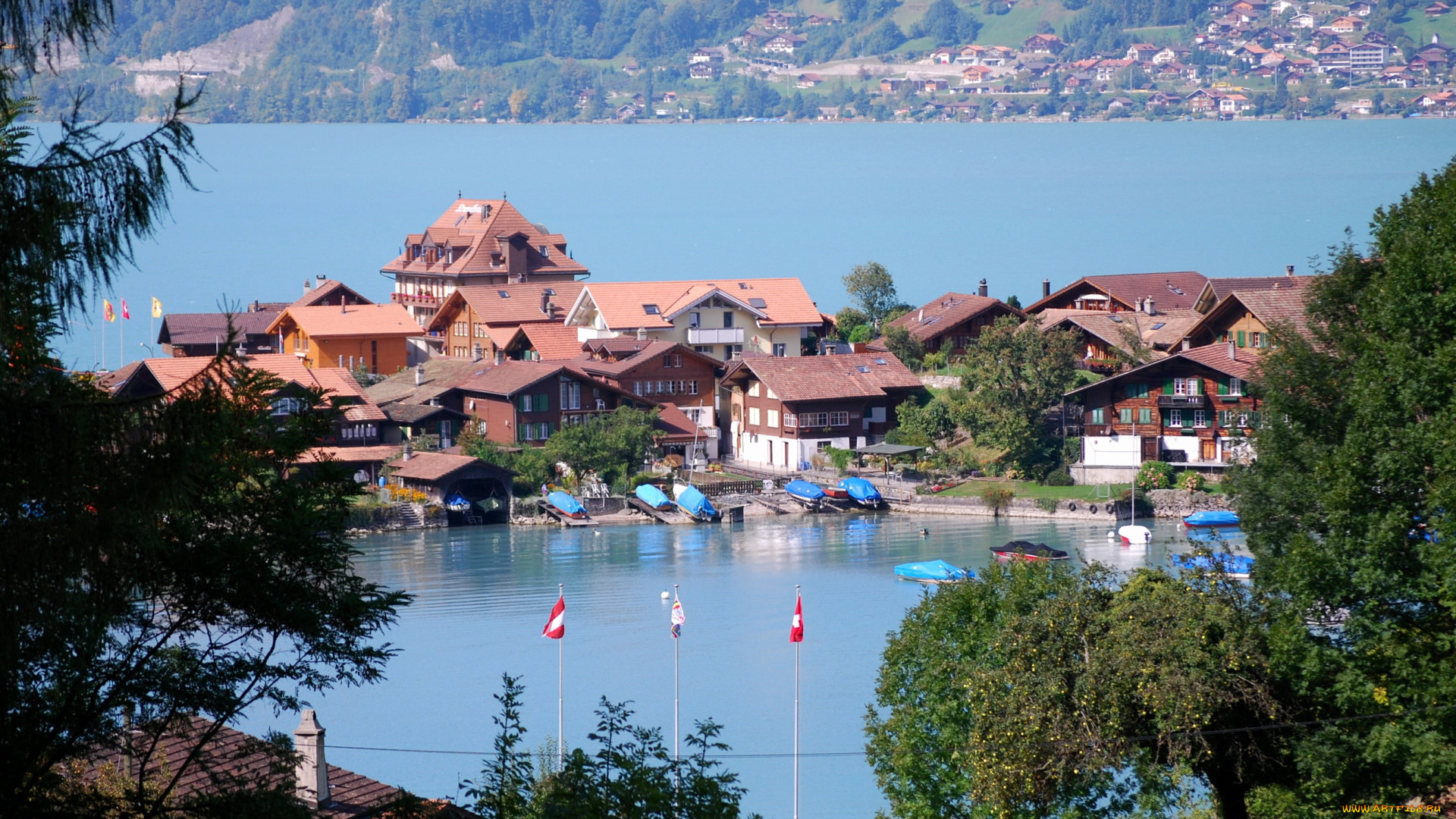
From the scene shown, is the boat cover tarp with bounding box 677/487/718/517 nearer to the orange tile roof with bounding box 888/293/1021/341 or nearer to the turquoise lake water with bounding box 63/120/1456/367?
the orange tile roof with bounding box 888/293/1021/341

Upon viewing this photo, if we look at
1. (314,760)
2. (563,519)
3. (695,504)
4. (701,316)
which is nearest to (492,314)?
(701,316)

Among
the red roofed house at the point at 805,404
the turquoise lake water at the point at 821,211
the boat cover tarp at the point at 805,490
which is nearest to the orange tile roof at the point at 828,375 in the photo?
the red roofed house at the point at 805,404

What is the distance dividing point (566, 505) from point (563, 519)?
11.4 inches

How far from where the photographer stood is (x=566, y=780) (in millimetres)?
7582

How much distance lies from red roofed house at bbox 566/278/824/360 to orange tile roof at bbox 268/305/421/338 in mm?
4467

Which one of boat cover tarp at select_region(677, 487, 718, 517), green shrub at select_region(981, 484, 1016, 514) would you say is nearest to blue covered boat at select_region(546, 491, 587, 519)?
boat cover tarp at select_region(677, 487, 718, 517)

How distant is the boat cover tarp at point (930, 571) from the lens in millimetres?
27734

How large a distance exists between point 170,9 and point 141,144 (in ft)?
420

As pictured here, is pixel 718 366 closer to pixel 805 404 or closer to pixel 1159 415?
pixel 805 404

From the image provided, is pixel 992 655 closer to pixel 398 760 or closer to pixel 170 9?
pixel 398 760

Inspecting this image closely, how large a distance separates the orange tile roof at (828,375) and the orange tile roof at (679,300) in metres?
3.72

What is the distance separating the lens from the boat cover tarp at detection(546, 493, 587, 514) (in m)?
33.9

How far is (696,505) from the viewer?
3422 centimetres

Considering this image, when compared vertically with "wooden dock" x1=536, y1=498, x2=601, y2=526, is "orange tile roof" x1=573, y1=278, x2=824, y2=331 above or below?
above
